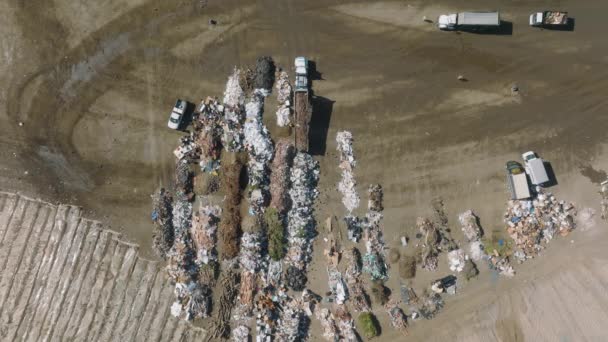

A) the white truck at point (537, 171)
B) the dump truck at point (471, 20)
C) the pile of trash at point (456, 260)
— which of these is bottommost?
the pile of trash at point (456, 260)

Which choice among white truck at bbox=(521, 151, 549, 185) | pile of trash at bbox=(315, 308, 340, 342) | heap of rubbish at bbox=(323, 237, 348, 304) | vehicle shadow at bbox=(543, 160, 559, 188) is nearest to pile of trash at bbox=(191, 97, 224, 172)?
heap of rubbish at bbox=(323, 237, 348, 304)

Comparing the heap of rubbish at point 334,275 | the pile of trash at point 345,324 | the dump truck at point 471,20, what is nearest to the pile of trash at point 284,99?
the heap of rubbish at point 334,275

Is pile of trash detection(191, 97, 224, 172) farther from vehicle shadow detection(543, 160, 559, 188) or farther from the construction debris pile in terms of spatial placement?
vehicle shadow detection(543, 160, 559, 188)

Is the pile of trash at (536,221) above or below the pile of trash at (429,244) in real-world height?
above

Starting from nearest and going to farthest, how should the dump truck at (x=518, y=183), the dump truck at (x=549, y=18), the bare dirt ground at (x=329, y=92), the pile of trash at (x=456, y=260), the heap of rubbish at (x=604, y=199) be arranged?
the dump truck at (x=549, y=18) < the dump truck at (x=518, y=183) < the bare dirt ground at (x=329, y=92) < the pile of trash at (x=456, y=260) < the heap of rubbish at (x=604, y=199)

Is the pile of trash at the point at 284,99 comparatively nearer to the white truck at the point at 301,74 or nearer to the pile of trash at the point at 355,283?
the white truck at the point at 301,74

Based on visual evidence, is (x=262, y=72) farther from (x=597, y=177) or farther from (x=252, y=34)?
(x=597, y=177)

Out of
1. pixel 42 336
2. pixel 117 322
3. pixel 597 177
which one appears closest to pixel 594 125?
pixel 597 177
